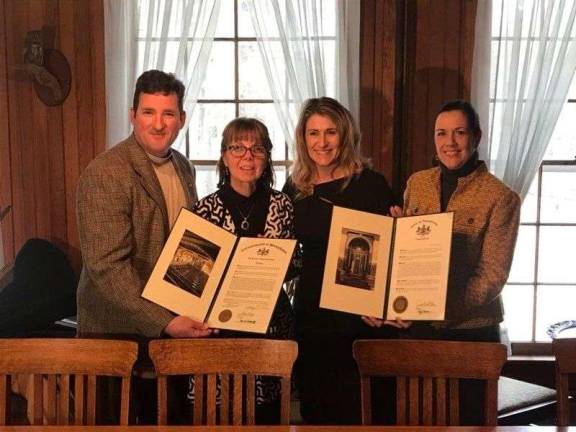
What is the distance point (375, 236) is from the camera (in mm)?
2561

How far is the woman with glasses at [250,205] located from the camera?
252 centimetres

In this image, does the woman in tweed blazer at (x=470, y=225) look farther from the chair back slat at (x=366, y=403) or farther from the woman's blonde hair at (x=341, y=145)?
the chair back slat at (x=366, y=403)

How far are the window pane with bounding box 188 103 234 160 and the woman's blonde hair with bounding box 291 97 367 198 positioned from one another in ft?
4.32

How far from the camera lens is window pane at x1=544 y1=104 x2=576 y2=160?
4016 millimetres

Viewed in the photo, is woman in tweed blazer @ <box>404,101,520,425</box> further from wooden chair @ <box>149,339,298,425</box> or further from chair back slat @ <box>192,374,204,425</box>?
chair back slat @ <box>192,374,204,425</box>

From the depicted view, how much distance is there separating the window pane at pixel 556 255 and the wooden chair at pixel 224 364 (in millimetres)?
2439

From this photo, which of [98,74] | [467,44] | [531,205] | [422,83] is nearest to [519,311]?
[531,205]

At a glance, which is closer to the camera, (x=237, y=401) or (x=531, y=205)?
(x=237, y=401)

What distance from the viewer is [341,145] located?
276cm

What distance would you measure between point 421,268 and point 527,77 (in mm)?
1733

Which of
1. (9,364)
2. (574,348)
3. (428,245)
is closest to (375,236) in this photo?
(428,245)

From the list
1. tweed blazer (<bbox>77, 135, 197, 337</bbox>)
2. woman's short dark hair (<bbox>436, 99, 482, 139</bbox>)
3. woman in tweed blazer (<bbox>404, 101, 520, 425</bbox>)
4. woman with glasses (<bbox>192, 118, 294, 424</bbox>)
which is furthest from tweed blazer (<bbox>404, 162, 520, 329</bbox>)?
tweed blazer (<bbox>77, 135, 197, 337</bbox>)

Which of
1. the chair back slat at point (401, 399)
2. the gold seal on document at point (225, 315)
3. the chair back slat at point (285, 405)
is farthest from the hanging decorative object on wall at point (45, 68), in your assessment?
the chair back slat at point (401, 399)

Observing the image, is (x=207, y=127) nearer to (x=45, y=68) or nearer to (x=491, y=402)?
(x=45, y=68)
